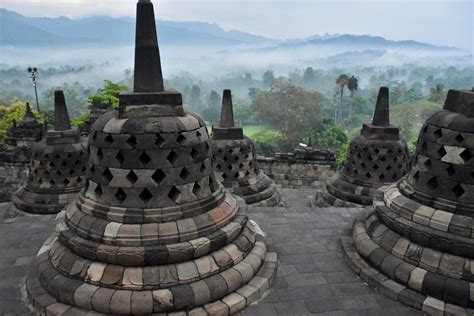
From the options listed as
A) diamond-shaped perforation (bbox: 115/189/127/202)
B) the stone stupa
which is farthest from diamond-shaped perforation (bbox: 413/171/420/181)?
the stone stupa

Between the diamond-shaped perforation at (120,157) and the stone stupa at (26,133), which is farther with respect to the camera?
the stone stupa at (26,133)

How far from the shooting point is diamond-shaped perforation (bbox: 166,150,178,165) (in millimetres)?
4511

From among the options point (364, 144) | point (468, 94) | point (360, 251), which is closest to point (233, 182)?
point (364, 144)

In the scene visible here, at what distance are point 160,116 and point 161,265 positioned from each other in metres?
1.86

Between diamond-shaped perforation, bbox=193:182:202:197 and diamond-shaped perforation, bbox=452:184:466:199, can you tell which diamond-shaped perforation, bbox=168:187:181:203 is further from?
diamond-shaped perforation, bbox=452:184:466:199

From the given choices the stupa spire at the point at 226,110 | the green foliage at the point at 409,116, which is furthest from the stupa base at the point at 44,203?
the green foliage at the point at 409,116

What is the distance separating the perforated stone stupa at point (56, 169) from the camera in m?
8.28

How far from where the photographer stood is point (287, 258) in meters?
5.63

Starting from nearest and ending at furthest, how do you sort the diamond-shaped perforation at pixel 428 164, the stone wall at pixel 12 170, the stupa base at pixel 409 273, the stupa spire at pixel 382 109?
the stupa base at pixel 409 273, the diamond-shaped perforation at pixel 428 164, the stupa spire at pixel 382 109, the stone wall at pixel 12 170

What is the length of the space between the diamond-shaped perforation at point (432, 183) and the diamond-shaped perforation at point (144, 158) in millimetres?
3782

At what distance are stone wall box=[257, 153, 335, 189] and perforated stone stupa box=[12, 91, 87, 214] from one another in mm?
9378

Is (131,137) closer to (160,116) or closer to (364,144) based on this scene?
(160,116)

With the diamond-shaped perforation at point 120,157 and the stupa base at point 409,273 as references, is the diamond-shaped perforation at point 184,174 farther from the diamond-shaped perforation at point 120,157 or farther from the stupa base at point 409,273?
the stupa base at point 409,273

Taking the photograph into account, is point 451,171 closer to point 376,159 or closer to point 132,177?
point 132,177
